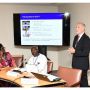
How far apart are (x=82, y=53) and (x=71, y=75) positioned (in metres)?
0.81

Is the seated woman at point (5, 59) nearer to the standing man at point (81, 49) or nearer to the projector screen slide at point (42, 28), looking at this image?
the standing man at point (81, 49)

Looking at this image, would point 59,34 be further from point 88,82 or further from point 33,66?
point 33,66

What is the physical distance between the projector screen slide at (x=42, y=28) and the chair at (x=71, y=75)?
2422 mm

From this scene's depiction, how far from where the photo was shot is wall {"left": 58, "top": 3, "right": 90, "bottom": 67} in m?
5.23

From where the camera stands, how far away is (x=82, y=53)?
14.0ft

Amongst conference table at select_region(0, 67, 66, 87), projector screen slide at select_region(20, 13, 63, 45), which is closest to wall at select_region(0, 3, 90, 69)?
projector screen slide at select_region(20, 13, 63, 45)

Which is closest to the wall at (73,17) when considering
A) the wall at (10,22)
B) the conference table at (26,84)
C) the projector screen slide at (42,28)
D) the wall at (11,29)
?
the wall at (11,29)

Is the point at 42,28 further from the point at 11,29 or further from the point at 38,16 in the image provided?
the point at 11,29

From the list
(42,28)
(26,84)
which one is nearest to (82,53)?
(26,84)

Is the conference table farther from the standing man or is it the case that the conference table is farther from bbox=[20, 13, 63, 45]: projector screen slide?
bbox=[20, 13, 63, 45]: projector screen slide

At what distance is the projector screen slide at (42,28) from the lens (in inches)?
240

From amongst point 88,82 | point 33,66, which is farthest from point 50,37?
point 33,66

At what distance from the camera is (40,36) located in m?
6.20

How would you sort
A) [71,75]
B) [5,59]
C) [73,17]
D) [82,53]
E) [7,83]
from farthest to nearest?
[73,17]
[5,59]
[82,53]
[7,83]
[71,75]
